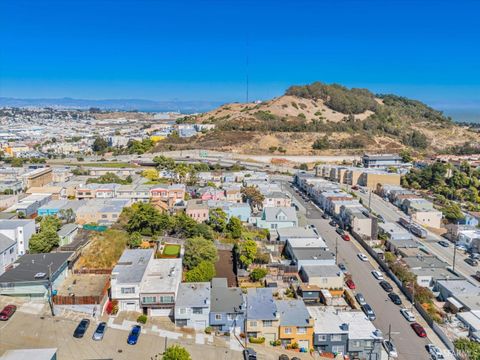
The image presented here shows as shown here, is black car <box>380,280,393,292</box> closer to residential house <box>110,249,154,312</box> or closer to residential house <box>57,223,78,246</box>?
residential house <box>110,249,154,312</box>

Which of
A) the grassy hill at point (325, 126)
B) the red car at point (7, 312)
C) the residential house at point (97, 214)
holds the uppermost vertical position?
the grassy hill at point (325, 126)

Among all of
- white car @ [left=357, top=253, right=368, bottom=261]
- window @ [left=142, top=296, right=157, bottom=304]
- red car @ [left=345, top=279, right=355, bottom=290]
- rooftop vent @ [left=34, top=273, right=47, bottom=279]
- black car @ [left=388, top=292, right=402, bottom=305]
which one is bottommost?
black car @ [left=388, top=292, right=402, bottom=305]

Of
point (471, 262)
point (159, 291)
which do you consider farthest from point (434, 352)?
point (471, 262)

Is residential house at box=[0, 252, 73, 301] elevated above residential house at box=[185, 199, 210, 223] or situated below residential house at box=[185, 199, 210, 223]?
below

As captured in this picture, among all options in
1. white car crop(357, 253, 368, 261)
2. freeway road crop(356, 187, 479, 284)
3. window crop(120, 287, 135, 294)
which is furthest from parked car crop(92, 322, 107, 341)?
freeway road crop(356, 187, 479, 284)

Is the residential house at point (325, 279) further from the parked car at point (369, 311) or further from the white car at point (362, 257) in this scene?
the white car at point (362, 257)

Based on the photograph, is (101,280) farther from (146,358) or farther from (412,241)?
(412,241)

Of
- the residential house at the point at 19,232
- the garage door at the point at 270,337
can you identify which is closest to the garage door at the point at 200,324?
the garage door at the point at 270,337
